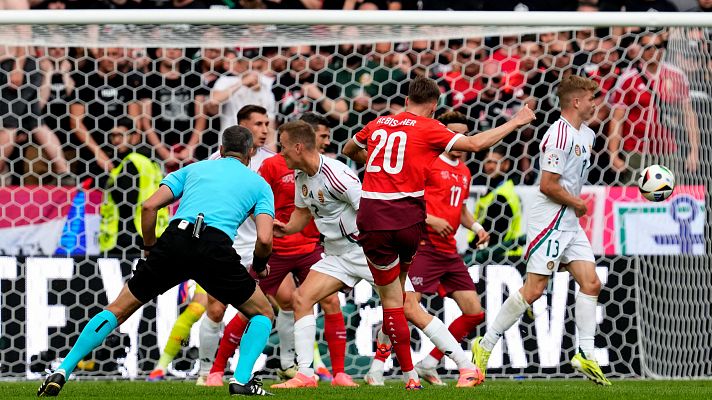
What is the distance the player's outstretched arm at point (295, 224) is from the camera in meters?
8.50

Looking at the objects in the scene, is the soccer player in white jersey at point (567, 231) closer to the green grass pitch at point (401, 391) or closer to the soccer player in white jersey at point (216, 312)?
the green grass pitch at point (401, 391)

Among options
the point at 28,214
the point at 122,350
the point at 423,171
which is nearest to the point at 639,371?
the point at 423,171

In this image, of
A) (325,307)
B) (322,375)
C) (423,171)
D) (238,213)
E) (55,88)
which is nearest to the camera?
(238,213)

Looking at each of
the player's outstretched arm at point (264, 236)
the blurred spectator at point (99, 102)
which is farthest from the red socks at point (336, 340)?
the blurred spectator at point (99, 102)

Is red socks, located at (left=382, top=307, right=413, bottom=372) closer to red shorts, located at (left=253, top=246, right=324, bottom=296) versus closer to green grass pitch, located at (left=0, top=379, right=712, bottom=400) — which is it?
green grass pitch, located at (left=0, top=379, right=712, bottom=400)

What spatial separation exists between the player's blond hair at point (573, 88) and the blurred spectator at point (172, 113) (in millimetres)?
3174

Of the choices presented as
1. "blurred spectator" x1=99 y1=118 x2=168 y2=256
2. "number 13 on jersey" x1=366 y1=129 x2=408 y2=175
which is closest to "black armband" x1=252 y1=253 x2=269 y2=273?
"number 13 on jersey" x1=366 y1=129 x2=408 y2=175

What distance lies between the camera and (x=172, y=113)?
10609 mm

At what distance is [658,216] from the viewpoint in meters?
10.2

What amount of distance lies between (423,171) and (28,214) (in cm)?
377

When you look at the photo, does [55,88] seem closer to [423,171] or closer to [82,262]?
[82,262]

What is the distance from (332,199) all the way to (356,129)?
250cm

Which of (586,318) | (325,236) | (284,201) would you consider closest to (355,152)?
(325,236)

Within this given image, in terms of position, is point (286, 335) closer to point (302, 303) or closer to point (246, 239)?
point (246, 239)
